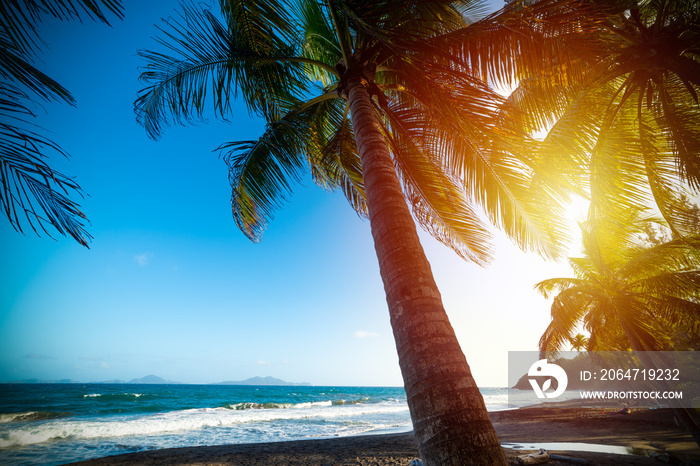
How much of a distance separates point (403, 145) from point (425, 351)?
417 cm

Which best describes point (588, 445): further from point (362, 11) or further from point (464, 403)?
point (362, 11)

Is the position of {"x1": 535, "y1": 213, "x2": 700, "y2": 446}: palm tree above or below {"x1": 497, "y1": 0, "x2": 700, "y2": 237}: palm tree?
below

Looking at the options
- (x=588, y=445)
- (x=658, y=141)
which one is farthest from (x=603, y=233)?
(x=588, y=445)

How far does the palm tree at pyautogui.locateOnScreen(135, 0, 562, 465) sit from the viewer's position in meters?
1.65

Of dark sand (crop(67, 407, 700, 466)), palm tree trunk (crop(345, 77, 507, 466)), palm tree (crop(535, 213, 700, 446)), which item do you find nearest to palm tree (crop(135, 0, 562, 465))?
palm tree trunk (crop(345, 77, 507, 466))

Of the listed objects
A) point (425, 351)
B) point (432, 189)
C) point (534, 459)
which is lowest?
point (534, 459)

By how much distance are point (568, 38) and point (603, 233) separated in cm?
575

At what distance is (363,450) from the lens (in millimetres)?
8367

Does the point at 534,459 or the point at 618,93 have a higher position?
the point at 618,93

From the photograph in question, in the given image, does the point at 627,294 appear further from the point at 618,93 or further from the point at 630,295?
the point at 618,93

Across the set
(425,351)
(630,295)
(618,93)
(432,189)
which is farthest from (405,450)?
(618,93)

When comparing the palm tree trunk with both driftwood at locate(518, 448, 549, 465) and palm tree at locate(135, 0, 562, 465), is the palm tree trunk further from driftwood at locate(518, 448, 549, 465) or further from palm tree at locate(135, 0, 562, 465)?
driftwood at locate(518, 448, 549, 465)

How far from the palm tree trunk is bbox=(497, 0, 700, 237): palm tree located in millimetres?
2667

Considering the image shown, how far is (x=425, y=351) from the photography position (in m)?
1.66
